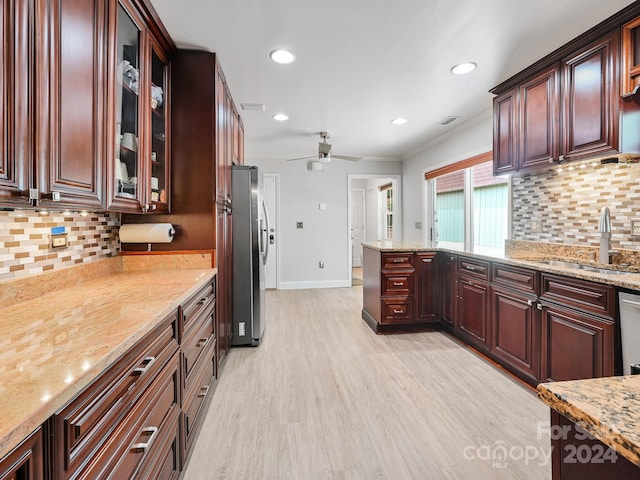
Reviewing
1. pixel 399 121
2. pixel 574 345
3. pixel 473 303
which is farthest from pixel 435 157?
pixel 574 345

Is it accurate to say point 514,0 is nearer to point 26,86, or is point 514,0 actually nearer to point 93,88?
point 93,88

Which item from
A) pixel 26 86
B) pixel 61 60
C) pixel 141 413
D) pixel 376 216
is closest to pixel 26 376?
pixel 141 413

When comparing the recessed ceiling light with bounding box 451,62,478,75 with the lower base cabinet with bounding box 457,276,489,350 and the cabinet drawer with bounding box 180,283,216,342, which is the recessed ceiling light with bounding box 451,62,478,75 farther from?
the cabinet drawer with bounding box 180,283,216,342

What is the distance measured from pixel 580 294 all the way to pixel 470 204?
248 cm

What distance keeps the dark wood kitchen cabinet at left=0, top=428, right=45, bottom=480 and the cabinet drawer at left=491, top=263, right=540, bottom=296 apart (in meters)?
2.56

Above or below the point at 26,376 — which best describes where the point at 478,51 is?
above

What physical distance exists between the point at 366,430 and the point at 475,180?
3.41 m

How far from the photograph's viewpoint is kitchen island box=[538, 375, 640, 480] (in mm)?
441

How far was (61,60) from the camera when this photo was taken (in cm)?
115

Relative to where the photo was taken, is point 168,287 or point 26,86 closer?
point 26,86

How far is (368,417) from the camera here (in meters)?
1.96

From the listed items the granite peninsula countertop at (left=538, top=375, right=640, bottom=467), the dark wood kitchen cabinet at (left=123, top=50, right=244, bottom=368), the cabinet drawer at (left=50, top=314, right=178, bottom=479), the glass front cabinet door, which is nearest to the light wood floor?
the cabinet drawer at (left=50, top=314, right=178, bottom=479)

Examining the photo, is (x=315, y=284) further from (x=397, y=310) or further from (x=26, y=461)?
(x=26, y=461)

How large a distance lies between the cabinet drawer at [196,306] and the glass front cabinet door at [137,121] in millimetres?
588
